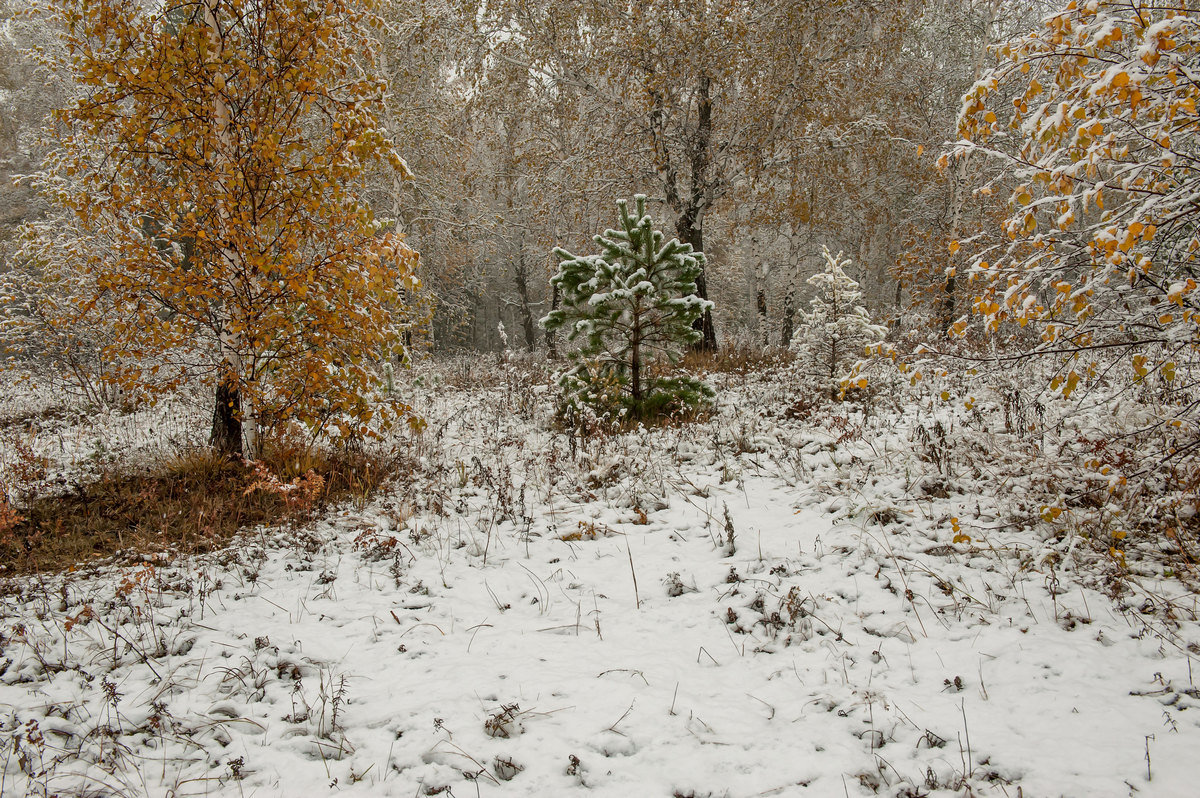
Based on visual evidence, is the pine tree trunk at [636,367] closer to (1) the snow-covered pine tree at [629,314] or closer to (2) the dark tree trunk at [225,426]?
(1) the snow-covered pine tree at [629,314]

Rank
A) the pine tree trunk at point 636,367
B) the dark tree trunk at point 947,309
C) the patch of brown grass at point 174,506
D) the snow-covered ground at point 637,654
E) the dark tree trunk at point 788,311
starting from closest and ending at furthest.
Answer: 1. the snow-covered ground at point 637,654
2. the patch of brown grass at point 174,506
3. the pine tree trunk at point 636,367
4. the dark tree trunk at point 947,309
5. the dark tree trunk at point 788,311

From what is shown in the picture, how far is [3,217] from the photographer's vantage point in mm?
26219

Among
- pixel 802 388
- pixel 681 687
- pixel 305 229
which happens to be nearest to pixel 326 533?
pixel 305 229

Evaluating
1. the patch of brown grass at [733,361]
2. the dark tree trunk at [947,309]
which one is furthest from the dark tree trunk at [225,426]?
the dark tree trunk at [947,309]

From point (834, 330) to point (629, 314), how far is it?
9.26 ft

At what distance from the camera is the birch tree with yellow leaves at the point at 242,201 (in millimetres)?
5098

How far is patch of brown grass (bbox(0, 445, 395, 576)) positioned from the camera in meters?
4.42

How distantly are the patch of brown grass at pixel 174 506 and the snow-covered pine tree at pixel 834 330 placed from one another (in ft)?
19.0

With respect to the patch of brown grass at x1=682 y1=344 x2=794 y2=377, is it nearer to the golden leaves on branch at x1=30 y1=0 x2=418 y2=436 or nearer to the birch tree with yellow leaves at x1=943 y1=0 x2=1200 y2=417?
the golden leaves on branch at x1=30 y1=0 x2=418 y2=436

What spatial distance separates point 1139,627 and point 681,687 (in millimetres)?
2346

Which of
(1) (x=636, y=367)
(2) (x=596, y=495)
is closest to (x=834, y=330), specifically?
(1) (x=636, y=367)

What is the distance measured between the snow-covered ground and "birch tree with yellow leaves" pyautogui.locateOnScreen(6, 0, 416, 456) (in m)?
1.71

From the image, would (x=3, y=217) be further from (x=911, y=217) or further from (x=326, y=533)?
(x=911, y=217)

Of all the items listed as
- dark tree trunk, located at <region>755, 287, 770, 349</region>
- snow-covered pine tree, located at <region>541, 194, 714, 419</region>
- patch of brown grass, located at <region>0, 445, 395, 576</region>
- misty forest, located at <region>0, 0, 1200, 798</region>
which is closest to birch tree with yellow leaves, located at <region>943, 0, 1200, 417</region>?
misty forest, located at <region>0, 0, 1200, 798</region>
